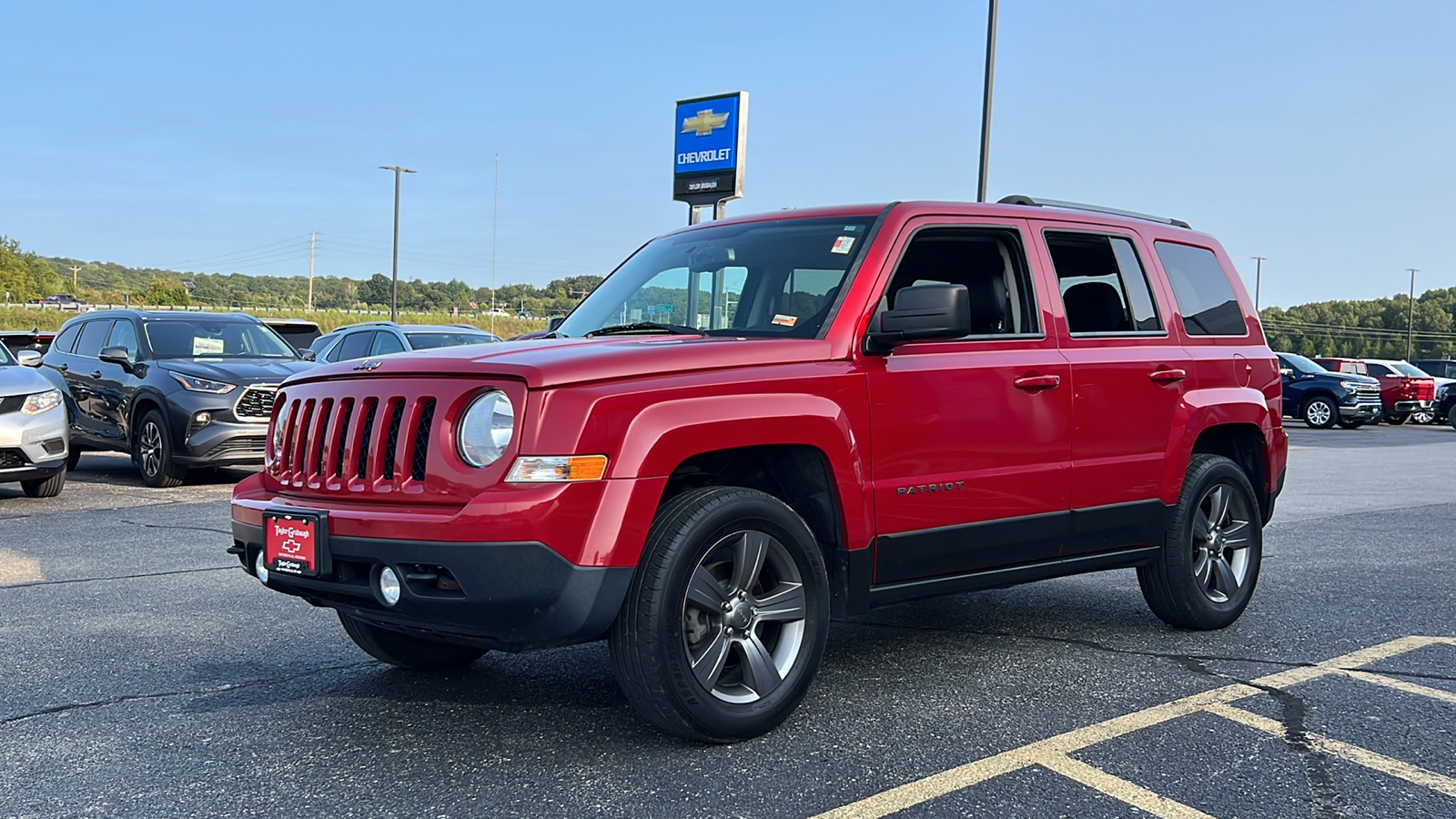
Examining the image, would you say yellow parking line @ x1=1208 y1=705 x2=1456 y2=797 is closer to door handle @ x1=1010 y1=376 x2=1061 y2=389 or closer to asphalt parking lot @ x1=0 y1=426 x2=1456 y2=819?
asphalt parking lot @ x1=0 y1=426 x2=1456 y2=819

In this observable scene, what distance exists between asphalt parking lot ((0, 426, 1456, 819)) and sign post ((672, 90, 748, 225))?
13.3 m

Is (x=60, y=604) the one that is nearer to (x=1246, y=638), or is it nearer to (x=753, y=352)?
(x=753, y=352)

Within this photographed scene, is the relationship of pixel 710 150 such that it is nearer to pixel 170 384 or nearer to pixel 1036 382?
pixel 170 384

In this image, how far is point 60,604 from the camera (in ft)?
20.2

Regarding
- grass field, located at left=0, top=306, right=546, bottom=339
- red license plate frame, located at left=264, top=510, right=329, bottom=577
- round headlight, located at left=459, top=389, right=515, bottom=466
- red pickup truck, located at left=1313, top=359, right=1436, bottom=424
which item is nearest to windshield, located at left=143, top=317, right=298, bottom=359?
red license plate frame, located at left=264, top=510, right=329, bottom=577

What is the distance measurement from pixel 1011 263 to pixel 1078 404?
0.64m

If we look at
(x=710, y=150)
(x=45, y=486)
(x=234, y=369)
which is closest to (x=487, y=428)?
(x=45, y=486)

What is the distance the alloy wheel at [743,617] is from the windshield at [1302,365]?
2947 cm

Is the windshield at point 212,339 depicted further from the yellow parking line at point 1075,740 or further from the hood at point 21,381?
the yellow parking line at point 1075,740

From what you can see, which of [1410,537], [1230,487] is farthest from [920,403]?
[1410,537]

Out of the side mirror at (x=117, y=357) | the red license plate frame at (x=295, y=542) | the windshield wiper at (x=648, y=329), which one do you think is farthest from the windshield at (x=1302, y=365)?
the red license plate frame at (x=295, y=542)

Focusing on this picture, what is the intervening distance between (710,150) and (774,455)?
15843 mm

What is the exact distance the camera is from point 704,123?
776 inches

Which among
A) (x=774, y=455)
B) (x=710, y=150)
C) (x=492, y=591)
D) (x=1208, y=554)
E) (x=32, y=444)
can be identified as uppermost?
(x=710, y=150)
